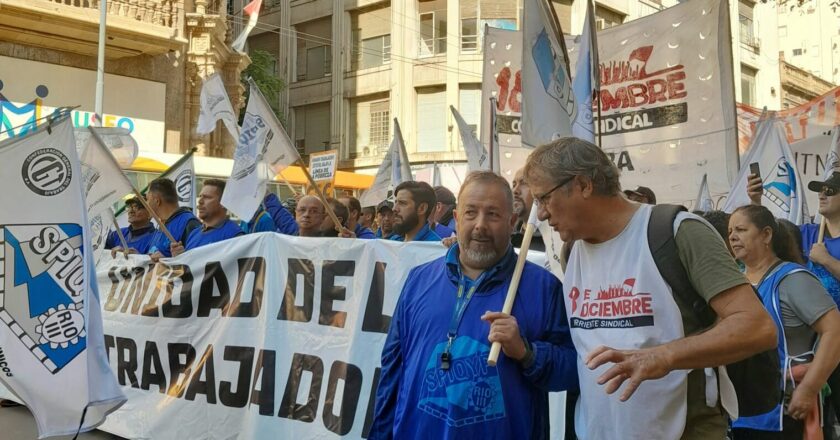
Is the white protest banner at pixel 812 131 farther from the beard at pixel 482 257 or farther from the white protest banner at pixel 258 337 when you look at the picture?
the beard at pixel 482 257

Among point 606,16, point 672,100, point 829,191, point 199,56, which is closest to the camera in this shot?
point 829,191

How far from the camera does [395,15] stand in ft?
102

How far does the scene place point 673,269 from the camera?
7.05 feet

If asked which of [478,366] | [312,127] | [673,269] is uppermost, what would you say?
[312,127]

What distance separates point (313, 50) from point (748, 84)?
21.5 m

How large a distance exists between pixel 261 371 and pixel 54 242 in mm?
1503

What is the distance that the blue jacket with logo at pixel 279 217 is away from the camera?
7551 millimetres

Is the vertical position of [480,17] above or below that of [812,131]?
above

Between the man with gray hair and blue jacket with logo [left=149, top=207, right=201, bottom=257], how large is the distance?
516 centimetres

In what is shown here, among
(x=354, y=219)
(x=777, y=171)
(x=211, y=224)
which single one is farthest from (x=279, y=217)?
(x=777, y=171)

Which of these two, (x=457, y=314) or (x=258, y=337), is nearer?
(x=457, y=314)

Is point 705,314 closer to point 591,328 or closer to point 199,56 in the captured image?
point 591,328

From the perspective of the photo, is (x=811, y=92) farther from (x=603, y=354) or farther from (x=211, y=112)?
(x=603, y=354)

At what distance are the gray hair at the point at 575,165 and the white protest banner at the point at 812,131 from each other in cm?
582
